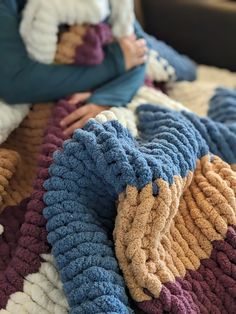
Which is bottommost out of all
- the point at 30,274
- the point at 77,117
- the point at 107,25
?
the point at 30,274

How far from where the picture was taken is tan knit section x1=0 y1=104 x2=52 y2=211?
942 millimetres

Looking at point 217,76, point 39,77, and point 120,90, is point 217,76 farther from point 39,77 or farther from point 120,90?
point 39,77

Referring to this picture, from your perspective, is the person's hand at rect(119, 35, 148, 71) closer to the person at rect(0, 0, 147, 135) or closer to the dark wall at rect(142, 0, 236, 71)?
the person at rect(0, 0, 147, 135)

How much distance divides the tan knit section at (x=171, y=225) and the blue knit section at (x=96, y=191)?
0.07 ft

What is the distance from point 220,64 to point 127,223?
30.3 inches

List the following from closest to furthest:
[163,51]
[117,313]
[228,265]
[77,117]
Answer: [117,313]
[228,265]
[77,117]
[163,51]

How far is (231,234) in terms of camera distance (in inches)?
33.8

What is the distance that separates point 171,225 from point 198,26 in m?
0.73

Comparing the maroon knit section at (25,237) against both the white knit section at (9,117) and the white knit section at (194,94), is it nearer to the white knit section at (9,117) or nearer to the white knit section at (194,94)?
the white knit section at (9,117)

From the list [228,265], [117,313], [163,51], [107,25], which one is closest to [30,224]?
[117,313]

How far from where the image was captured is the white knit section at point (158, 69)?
1269 mm

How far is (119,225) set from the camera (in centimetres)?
81

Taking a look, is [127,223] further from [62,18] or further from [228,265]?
[62,18]

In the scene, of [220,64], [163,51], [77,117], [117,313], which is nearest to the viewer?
[117,313]
